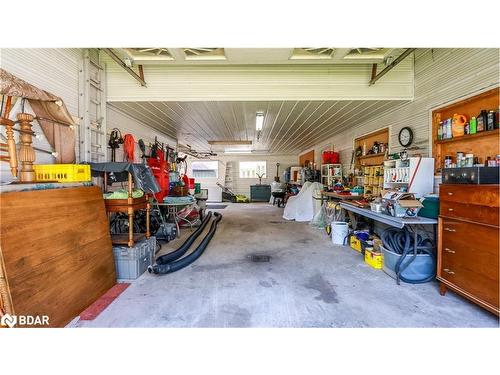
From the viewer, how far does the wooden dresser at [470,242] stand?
6.06ft

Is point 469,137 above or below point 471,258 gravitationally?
above

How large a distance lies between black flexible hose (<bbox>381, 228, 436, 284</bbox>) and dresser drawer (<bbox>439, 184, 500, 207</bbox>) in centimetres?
70

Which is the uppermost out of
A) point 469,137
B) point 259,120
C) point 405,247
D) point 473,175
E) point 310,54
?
point 310,54

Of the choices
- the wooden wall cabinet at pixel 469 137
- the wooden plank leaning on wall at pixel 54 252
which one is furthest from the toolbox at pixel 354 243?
the wooden plank leaning on wall at pixel 54 252

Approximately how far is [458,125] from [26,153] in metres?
5.37

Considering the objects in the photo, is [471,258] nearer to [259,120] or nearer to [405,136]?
[405,136]

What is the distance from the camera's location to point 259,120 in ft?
18.1

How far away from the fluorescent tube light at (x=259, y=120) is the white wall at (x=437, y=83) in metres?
2.77

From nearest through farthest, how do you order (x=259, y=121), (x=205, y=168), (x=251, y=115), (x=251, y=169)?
(x=251, y=115) < (x=259, y=121) < (x=251, y=169) < (x=205, y=168)

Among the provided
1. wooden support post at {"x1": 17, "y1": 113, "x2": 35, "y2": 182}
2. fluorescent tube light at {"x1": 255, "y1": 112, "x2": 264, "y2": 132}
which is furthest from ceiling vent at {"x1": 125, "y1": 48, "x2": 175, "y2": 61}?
fluorescent tube light at {"x1": 255, "y1": 112, "x2": 264, "y2": 132}

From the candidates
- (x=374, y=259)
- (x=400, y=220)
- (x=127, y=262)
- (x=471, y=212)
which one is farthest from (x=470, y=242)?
(x=127, y=262)
